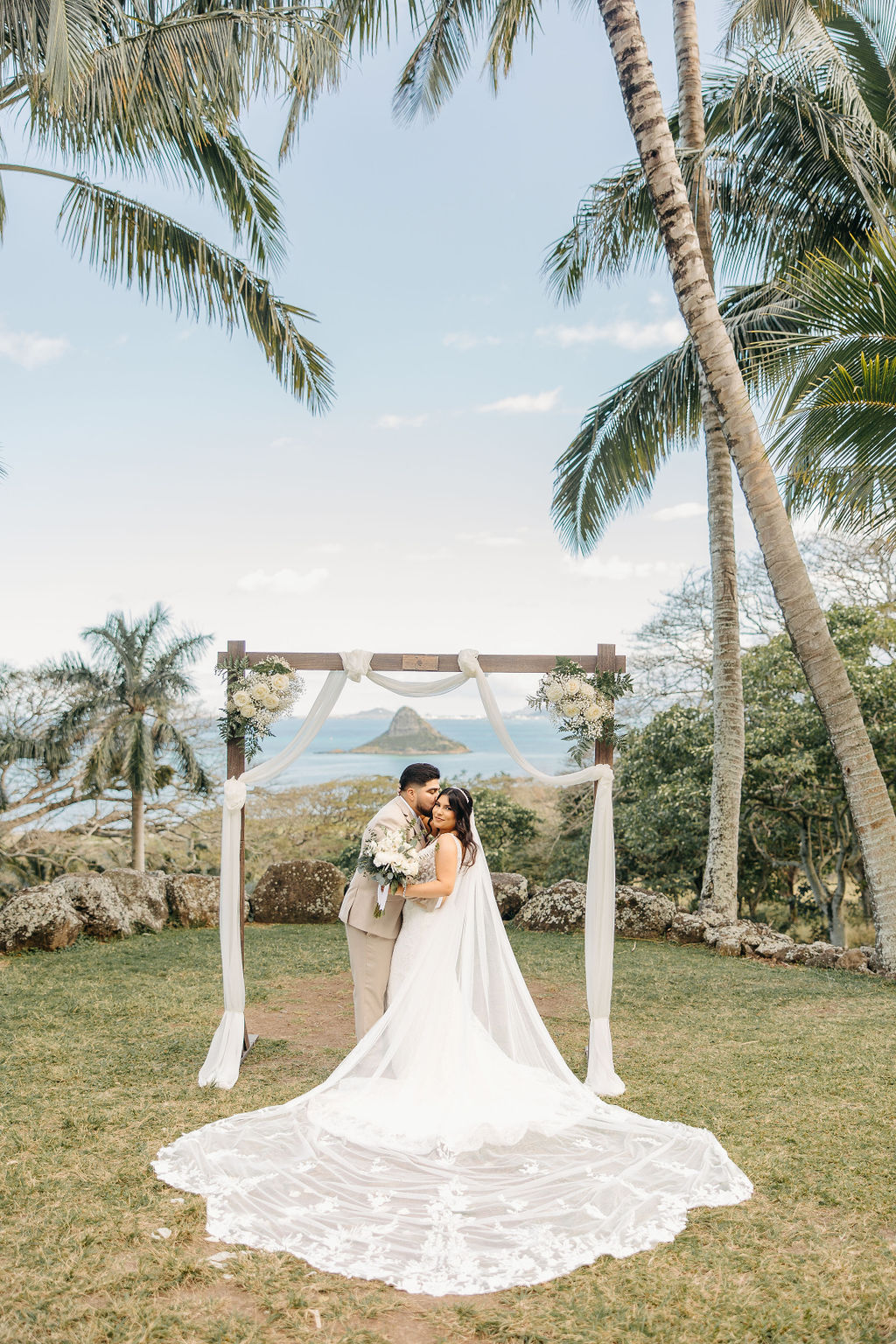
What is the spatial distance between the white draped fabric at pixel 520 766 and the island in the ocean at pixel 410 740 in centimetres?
1638

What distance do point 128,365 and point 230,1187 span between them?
1645 centimetres

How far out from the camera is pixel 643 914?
10.9 m

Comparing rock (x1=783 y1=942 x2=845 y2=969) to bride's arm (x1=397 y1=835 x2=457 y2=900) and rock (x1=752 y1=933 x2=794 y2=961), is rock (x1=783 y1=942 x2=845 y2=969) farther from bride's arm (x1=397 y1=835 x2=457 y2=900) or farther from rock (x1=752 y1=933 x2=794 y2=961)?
bride's arm (x1=397 y1=835 x2=457 y2=900)

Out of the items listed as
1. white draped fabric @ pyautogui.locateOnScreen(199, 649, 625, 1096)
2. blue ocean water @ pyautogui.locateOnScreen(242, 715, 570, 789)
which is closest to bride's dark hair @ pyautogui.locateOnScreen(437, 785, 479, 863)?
white draped fabric @ pyautogui.locateOnScreen(199, 649, 625, 1096)

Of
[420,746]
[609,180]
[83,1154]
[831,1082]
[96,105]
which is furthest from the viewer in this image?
[420,746]

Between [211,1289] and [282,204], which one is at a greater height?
[282,204]

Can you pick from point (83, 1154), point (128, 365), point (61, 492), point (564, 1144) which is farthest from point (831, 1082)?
point (61, 492)

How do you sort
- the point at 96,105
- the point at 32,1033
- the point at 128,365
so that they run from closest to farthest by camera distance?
1. the point at 32,1033
2. the point at 96,105
3. the point at 128,365

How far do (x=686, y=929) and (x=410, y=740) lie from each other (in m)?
13.3

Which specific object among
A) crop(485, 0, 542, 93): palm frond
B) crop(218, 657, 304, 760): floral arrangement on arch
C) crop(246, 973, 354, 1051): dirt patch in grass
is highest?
crop(485, 0, 542, 93): palm frond

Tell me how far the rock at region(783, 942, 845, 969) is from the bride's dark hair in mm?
5784

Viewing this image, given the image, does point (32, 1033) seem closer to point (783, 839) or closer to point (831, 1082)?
point (831, 1082)

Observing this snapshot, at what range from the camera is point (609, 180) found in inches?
425

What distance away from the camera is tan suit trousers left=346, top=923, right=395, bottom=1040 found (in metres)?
5.52
